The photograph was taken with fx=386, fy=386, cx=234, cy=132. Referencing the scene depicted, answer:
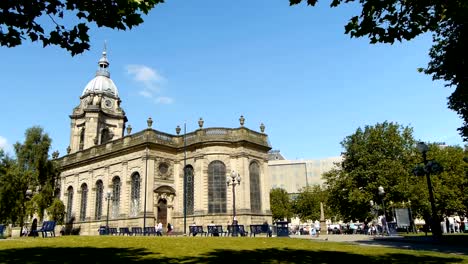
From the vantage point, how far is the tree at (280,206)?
248 ft

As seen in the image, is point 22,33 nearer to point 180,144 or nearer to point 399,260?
point 399,260

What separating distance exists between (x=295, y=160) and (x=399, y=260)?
10203cm

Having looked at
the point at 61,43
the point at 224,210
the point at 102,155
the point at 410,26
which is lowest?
the point at 224,210

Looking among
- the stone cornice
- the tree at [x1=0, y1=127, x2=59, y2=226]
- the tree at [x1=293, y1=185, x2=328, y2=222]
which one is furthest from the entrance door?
the tree at [x1=293, y1=185, x2=328, y2=222]

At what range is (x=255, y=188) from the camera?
39500 millimetres

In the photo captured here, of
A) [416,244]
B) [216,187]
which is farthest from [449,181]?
[416,244]

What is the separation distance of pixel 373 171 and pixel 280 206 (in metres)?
36.4

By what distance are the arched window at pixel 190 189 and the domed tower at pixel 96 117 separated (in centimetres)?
1774

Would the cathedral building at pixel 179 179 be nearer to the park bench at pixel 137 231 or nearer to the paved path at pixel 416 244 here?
the park bench at pixel 137 231

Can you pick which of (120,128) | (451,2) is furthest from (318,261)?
(120,128)

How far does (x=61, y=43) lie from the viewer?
758 centimetres

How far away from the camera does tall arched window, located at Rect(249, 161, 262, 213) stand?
127 feet

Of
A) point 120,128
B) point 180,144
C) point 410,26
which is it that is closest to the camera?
point 410,26

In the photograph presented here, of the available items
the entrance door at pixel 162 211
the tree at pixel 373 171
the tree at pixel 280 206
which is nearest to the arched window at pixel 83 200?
the entrance door at pixel 162 211
